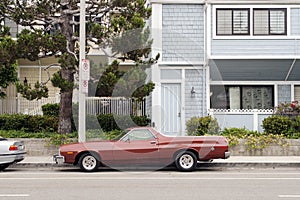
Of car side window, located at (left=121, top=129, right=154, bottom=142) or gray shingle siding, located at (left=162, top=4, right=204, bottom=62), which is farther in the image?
gray shingle siding, located at (left=162, top=4, right=204, bottom=62)

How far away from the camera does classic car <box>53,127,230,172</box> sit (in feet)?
54.5

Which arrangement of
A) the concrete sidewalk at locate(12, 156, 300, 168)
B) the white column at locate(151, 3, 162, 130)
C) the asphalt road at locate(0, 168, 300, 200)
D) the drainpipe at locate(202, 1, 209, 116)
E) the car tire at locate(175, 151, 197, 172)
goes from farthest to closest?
the drainpipe at locate(202, 1, 209, 116)
the white column at locate(151, 3, 162, 130)
the concrete sidewalk at locate(12, 156, 300, 168)
the car tire at locate(175, 151, 197, 172)
the asphalt road at locate(0, 168, 300, 200)

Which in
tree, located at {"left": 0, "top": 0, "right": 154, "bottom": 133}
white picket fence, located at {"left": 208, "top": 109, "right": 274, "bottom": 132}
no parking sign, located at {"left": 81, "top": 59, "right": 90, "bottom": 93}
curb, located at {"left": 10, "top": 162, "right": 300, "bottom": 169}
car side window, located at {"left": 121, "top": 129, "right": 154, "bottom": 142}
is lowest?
curb, located at {"left": 10, "top": 162, "right": 300, "bottom": 169}

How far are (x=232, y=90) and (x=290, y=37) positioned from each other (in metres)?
4.01

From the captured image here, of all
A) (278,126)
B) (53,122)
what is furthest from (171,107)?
(53,122)

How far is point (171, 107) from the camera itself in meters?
24.7

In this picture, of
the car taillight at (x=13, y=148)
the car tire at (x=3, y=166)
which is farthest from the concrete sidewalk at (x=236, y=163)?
the car taillight at (x=13, y=148)

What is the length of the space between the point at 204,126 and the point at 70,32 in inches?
272

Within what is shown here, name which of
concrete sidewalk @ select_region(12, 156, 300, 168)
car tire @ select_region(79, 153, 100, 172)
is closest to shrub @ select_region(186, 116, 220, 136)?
concrete sidewalk @ select_region(12, 156, 300, 168)

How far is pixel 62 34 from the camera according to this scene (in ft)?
66.9

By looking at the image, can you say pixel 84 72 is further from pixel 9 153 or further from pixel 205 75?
pixel 205 75

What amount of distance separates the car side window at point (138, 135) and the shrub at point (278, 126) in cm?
693

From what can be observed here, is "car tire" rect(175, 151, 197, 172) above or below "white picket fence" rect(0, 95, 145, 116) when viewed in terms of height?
below

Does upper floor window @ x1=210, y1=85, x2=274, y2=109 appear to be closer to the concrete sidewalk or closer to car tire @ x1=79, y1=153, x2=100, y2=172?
the concrete sidewalk
